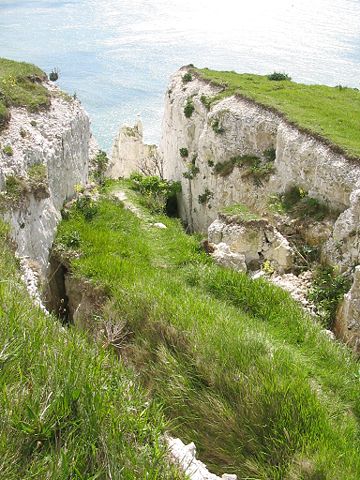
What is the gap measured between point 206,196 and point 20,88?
996 cm

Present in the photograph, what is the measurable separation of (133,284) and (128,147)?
28862mm

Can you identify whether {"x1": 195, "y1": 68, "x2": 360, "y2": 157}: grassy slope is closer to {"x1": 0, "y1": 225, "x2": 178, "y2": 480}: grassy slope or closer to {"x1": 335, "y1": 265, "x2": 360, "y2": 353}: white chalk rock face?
{"x1": 335, "y1": 265, "x2": 360, "y2": 353}: white chalk rock face

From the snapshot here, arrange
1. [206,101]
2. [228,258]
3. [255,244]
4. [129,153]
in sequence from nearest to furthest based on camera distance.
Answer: [228,258], [255,244], [206,101], [129,153]

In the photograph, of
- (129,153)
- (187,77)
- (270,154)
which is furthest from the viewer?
(129,153)

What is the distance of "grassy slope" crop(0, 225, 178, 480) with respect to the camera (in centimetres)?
475

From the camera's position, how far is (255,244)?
1866cm

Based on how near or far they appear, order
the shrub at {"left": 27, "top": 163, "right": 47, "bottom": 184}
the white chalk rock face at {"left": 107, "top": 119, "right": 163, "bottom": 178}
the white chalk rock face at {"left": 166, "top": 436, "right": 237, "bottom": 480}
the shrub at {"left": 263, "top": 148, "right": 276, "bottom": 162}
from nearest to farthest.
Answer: the white chalk rock face at {"left": 166, "top": 436, "right": 237, "bottom": 480} < the shrub at {"left": 27, "top": 163, "right": 47, "bottom": 184} < the shrub at {"left": 263, "top": 148, "right": 276, "bottom": 162} < the white chalk rock face at {"left": 107, "top": 119, "right": 163, "bottom": 178}

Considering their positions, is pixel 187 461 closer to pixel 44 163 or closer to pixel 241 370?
pixel 241 370

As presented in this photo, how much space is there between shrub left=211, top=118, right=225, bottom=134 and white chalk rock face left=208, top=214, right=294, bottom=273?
236 inches

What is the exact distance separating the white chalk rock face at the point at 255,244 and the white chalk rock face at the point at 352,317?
11.7 feet

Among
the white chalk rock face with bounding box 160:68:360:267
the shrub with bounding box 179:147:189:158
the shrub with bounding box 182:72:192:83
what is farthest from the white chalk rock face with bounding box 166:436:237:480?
the shrub with bounding box 182:72:192:83

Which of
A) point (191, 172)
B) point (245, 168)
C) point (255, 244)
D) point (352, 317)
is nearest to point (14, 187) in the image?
point (255, 244)

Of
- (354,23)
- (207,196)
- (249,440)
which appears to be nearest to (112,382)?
(249,440)

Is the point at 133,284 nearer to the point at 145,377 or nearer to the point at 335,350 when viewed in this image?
the point at 145,377
